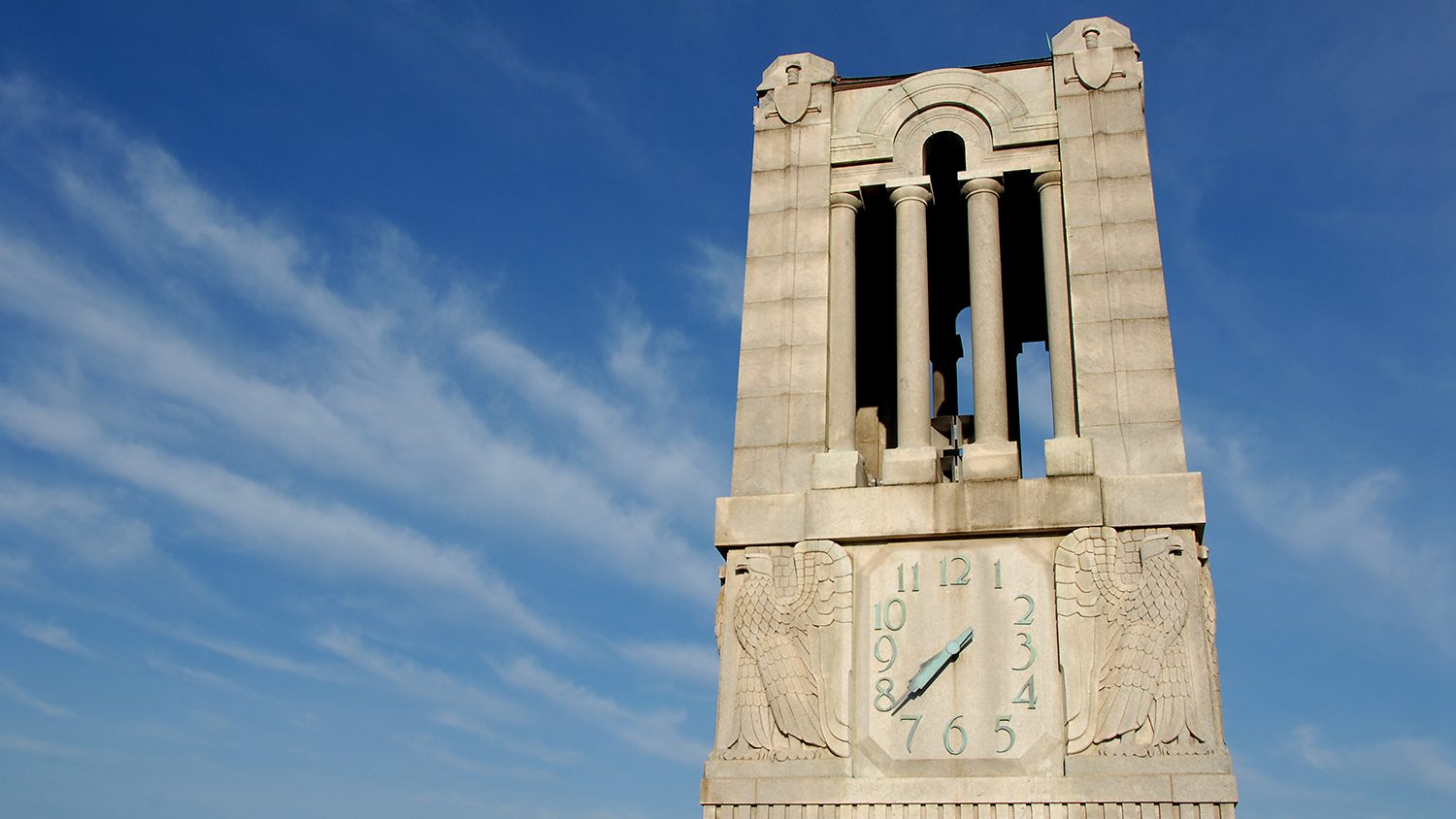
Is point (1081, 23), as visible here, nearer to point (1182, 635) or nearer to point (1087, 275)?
point (1087, 275)

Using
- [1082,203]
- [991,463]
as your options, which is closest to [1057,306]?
[1082,203]

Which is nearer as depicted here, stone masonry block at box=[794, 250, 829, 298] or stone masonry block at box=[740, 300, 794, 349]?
stone masonry block at box=[740, 300, 794, 349]

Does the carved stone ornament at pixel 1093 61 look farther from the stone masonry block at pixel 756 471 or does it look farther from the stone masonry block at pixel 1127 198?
the stone masonry block at pixel 756 471

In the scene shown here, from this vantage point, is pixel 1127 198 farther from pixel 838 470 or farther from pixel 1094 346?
pixel 838 470

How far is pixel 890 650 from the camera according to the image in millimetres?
15406

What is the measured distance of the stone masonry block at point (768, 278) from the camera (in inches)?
725

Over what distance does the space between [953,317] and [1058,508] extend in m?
8.90

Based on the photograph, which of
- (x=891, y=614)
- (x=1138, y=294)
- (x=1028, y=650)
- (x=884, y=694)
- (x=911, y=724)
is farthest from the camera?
→ (x=1138, y=294)

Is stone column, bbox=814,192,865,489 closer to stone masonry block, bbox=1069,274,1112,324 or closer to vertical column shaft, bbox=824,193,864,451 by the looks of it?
vertical column shaft, bbox=824,193,864,451

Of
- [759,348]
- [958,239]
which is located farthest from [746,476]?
[958,239]

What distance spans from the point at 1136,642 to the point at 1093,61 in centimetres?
846

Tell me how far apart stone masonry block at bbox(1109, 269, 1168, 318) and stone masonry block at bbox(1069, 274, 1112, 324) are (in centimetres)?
8

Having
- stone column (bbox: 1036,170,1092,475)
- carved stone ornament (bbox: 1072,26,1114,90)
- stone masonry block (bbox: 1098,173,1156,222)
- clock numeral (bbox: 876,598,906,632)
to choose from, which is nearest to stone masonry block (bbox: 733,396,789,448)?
clock numeral (bbox: 876,598,906,632)

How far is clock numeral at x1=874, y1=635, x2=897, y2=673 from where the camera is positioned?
50.3 feet
